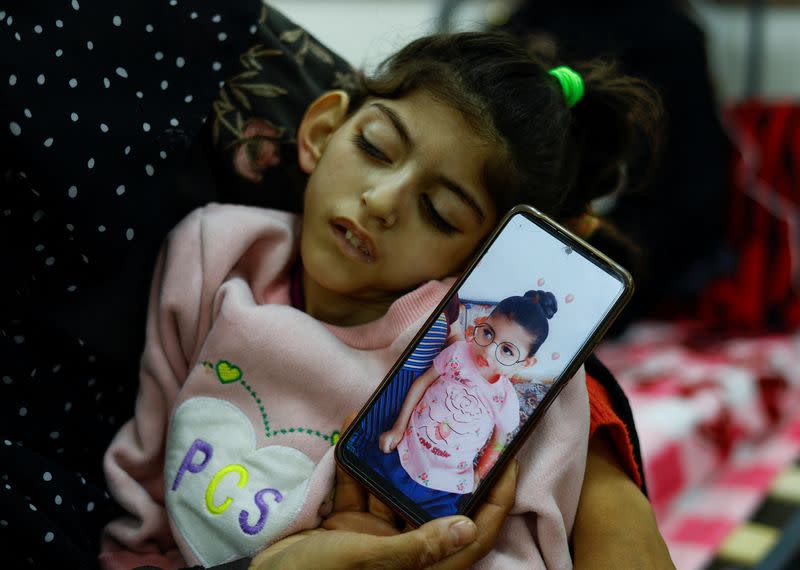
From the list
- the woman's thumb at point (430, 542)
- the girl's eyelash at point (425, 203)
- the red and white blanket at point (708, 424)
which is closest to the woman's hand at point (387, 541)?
the woman's thumb at point (430, 542)

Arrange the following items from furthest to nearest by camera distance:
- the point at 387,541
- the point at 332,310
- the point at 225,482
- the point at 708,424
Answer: the point at 708,424
the point at 332,310
the point at 225,482
the point at 387,541

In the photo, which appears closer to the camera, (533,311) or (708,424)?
(533,311)

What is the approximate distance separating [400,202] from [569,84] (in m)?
0.20

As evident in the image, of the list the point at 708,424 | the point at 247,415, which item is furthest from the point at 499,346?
the point at 708,424

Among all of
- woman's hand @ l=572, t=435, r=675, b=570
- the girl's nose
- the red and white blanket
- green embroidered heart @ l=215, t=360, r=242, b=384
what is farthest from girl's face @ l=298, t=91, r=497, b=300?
the red and white blanket

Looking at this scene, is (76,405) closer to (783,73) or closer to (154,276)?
(154,276)

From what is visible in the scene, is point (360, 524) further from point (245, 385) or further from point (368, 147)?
point (368, 147)

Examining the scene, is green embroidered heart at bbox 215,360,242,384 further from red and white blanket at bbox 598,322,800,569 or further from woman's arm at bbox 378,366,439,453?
red and white blanket at bbox 598,322,800,569

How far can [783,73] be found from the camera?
7.16ft

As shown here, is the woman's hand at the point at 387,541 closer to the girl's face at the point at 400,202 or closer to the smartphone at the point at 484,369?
the smartphone at the point at 484,369

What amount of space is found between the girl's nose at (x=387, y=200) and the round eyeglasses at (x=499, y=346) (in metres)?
0.12

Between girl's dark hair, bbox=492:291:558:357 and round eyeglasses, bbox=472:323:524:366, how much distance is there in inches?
0.4

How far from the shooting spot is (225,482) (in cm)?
66

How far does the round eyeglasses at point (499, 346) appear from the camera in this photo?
2.06 feet
